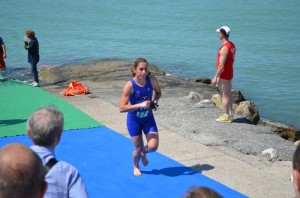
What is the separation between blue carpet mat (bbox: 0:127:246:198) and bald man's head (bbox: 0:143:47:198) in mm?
4402

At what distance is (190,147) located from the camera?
9195 mm

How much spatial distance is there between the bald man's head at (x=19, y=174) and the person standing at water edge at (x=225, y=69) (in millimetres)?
8267

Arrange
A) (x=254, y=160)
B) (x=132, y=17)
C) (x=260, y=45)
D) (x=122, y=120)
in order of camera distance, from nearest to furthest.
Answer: (x=254, y=160) < (x=122, y=120) < (x=260, y=45) < (x=132, y=17)

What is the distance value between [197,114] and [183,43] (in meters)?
28.4

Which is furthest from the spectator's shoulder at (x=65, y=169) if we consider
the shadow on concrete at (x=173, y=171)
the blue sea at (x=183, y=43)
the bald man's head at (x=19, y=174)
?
the blue sea at (x=183, y=43)

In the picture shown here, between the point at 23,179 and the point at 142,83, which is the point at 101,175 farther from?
the point at 23,179

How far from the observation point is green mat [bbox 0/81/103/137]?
10414 mm

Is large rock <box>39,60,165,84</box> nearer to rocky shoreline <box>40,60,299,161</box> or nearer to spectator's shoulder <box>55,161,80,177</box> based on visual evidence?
rocky shoreline <box>40,60,299,161</box>

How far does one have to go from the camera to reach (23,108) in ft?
38.9

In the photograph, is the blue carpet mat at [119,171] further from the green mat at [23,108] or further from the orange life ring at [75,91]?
the orange life ring at [75,91]

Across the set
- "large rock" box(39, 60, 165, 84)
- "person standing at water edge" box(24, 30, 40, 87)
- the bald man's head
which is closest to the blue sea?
"large rock" box(39, 60, 165, 84)

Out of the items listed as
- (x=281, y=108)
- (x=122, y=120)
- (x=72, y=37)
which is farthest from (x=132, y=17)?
(x=122, y=120)

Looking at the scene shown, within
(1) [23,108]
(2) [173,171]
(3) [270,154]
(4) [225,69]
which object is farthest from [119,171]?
(1) [23,108]

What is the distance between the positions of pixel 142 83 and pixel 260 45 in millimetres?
31972
